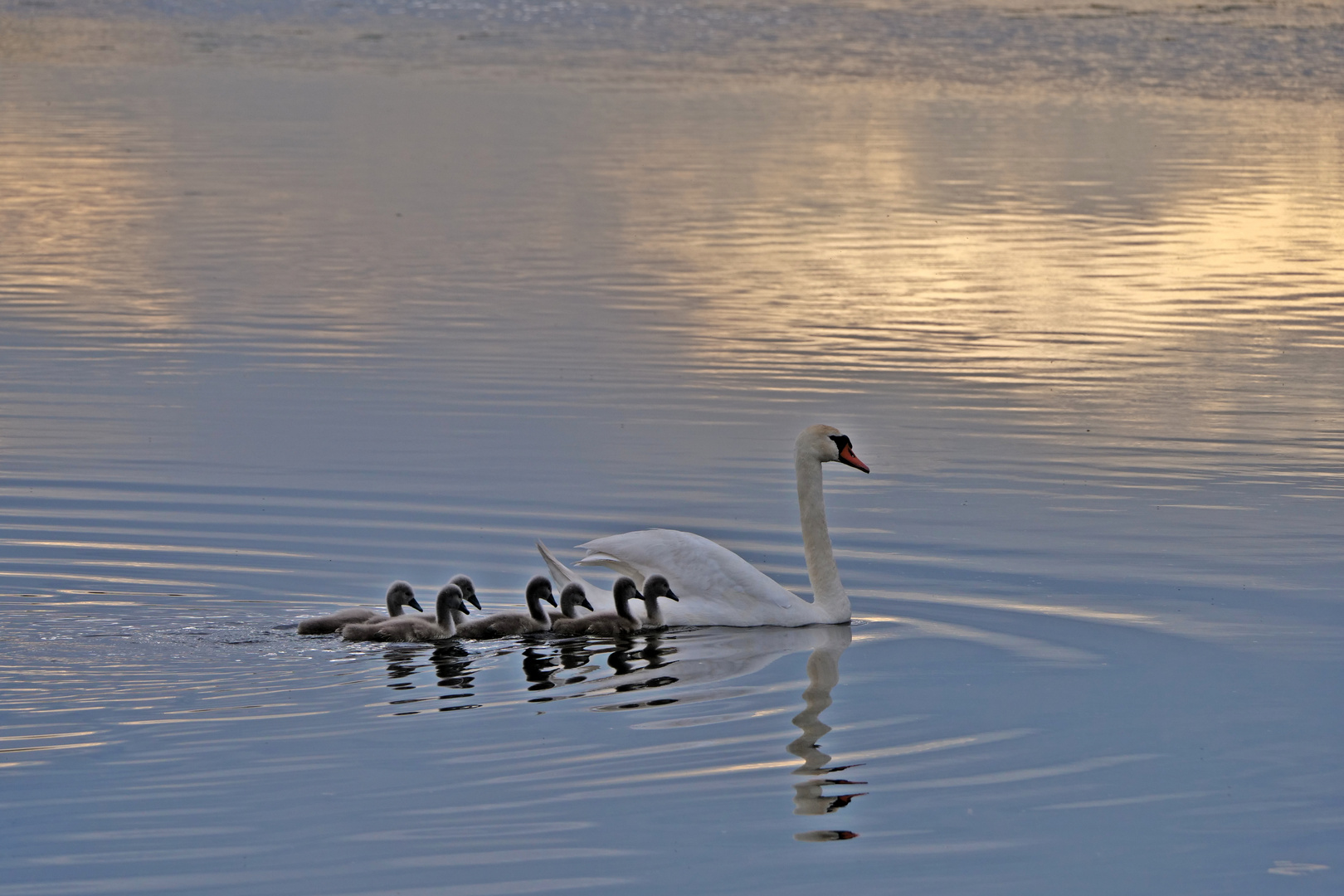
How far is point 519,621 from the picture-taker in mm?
9055

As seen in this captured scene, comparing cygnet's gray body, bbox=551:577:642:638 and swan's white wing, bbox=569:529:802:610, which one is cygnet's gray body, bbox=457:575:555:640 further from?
swan's white wing, bbox=569:529:802:610

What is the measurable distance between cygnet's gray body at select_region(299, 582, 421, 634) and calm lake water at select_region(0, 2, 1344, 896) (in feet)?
0.22

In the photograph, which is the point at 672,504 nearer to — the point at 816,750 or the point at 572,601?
the point at 572,601

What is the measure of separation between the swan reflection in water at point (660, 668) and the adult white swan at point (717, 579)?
0.22 ft

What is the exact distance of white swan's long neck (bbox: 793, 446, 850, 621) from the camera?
934 centimetres

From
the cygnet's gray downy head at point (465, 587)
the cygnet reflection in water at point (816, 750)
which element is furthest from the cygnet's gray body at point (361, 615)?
the cygnet reflection in water at point (816, 750)

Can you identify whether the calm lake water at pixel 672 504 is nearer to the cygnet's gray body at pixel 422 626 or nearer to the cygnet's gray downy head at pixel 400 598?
the cygnet's gray body at pixel 422 626

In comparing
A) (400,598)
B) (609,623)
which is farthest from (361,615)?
(609,623)

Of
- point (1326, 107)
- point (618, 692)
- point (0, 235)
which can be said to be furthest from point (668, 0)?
point (618, 692)

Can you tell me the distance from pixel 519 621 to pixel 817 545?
1491mm

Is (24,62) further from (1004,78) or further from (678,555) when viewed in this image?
(678,555)

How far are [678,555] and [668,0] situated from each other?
158 feet

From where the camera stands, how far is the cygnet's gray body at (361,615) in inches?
343

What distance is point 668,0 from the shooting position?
183 feet
